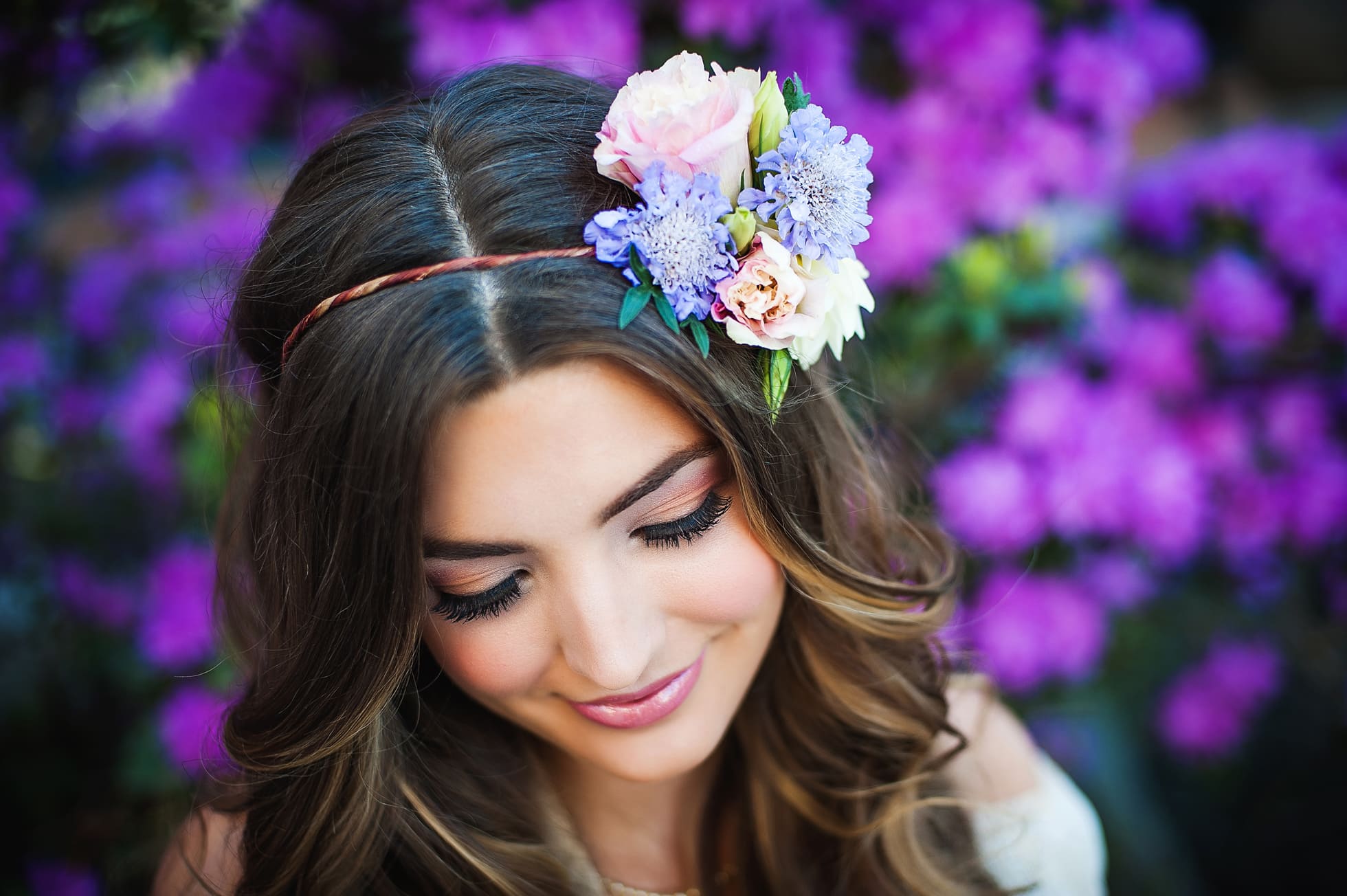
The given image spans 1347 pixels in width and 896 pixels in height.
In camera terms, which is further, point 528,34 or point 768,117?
point 528,34

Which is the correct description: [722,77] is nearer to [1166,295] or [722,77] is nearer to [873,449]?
[873,449]

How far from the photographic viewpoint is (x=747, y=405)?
47.3 inches

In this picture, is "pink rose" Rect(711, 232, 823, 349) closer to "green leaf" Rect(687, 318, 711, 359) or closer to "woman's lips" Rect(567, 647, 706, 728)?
"green leaf" Rect(687, 318, 711, 359)

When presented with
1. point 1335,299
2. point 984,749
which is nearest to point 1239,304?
point 1335,299

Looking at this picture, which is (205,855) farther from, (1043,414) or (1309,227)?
(1309,227)

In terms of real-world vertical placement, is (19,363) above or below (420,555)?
A: below

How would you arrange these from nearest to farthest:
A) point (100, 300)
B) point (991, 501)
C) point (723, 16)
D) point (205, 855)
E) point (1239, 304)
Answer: point (205, 855)
point (723, 16)
point (991, 501)
point (1239, 304)
point (100, 300)

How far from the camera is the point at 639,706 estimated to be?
1.28 m

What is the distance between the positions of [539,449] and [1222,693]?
7.06 ft

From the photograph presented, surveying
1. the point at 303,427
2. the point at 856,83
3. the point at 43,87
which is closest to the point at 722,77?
the point at 303,427

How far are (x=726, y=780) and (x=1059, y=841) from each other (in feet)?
1.97

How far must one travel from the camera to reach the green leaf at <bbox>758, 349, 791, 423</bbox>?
121cm

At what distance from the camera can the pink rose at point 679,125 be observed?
111cm

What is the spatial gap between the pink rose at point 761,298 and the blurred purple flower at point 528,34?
2.91 ft
